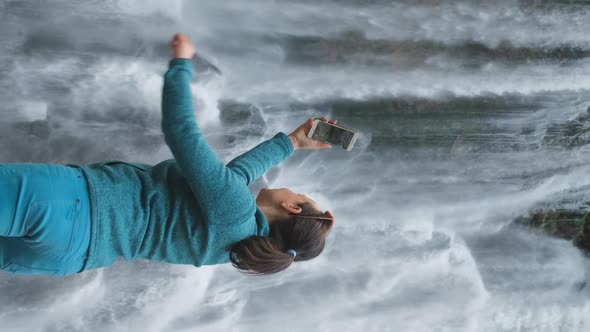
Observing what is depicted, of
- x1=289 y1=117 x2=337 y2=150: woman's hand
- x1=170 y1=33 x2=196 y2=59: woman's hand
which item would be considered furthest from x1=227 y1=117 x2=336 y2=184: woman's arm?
x1=170 y1=33 x2=196 y2=59: woman's hand

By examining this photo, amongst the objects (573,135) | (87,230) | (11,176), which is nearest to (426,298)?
(573,135)

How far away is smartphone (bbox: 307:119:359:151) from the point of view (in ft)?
4.73

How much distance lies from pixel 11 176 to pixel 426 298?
1.83 metres

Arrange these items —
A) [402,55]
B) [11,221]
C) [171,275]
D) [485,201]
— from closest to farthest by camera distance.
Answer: [11,221] < [171,275] < [402,55] < [485,201]

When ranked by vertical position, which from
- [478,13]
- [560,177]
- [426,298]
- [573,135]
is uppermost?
[478,13]

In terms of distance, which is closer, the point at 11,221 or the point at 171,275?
the point at 11,221

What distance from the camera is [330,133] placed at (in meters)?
1.45

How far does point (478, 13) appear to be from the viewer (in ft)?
7.36

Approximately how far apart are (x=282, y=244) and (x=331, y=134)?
1.31ft

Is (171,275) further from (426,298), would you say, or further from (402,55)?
(402,55)

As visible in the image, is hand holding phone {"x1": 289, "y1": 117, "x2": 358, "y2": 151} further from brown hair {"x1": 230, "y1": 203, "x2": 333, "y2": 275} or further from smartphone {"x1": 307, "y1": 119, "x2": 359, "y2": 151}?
brown hair {"x1": 230, "y1": 203, "x2": 333, "y2": 275}

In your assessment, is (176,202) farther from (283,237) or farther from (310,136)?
(310,136)

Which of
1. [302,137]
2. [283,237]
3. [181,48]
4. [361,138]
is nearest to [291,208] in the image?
[283,237]

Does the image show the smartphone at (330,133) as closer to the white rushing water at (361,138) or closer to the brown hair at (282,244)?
the brown hair at (282,244)
